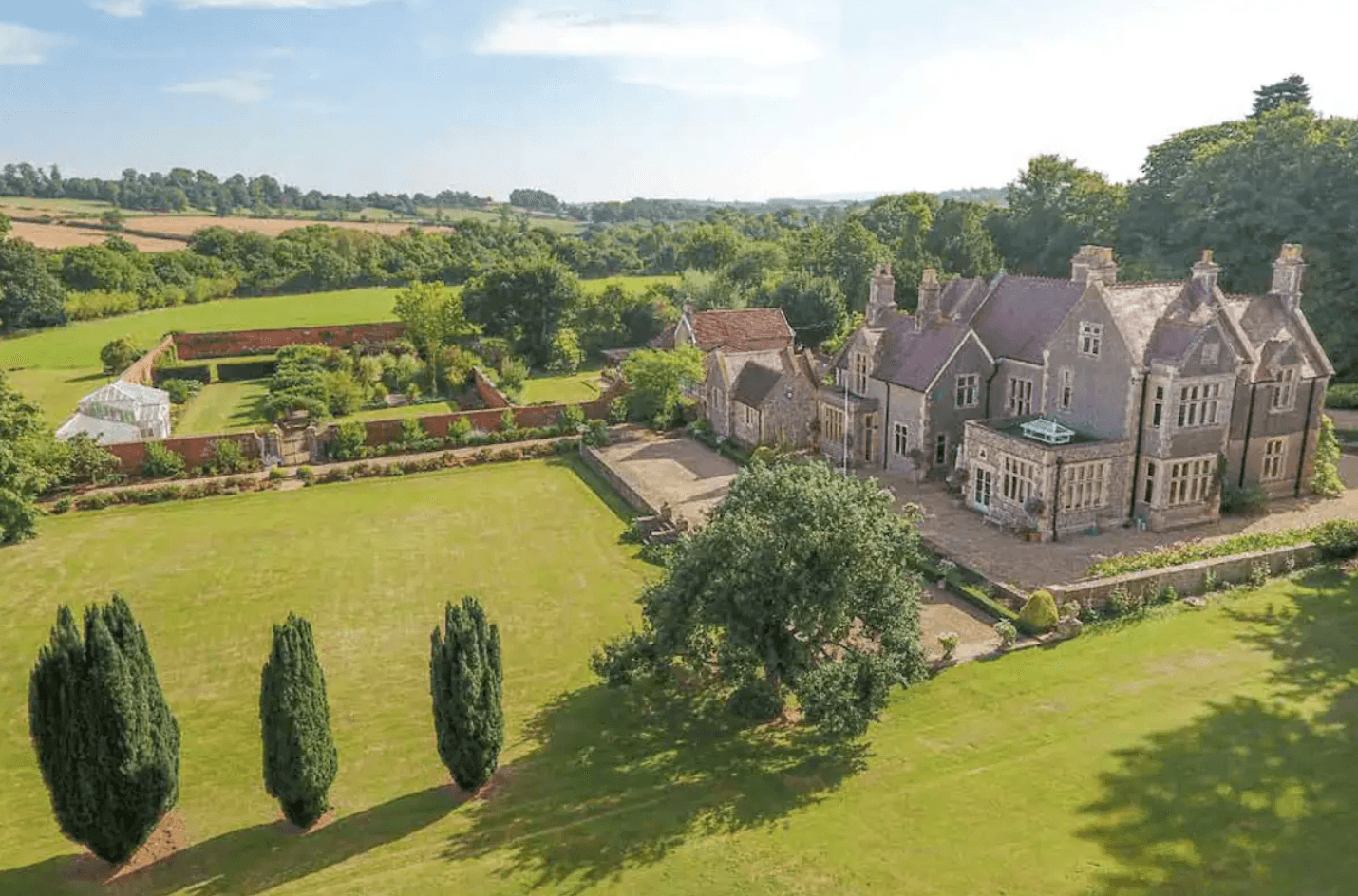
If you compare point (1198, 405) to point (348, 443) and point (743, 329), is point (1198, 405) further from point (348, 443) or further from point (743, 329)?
point (348, 443)

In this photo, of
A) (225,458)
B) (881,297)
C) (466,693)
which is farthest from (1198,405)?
(225,458)

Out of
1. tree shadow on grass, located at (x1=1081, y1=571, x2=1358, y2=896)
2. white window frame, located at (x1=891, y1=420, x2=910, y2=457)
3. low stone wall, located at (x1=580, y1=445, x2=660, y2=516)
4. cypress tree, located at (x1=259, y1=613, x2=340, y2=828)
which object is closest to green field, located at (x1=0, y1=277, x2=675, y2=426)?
low stone wall, located at (x1=580, y1=445, x2=660, y2=516)

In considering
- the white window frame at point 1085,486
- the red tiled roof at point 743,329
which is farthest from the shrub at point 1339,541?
the red tiled roof at point 743,329

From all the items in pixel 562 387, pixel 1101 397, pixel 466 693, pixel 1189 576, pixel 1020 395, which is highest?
pixel 1101 397

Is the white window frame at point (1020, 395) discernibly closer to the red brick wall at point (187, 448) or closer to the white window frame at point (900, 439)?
the white window frame at point (900, 439)

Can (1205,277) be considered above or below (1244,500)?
above

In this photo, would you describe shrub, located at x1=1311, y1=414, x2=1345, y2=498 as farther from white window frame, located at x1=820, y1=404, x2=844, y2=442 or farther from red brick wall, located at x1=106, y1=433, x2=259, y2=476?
red brick wall, located at x1=106, y1=433, x2=259, y2=476
